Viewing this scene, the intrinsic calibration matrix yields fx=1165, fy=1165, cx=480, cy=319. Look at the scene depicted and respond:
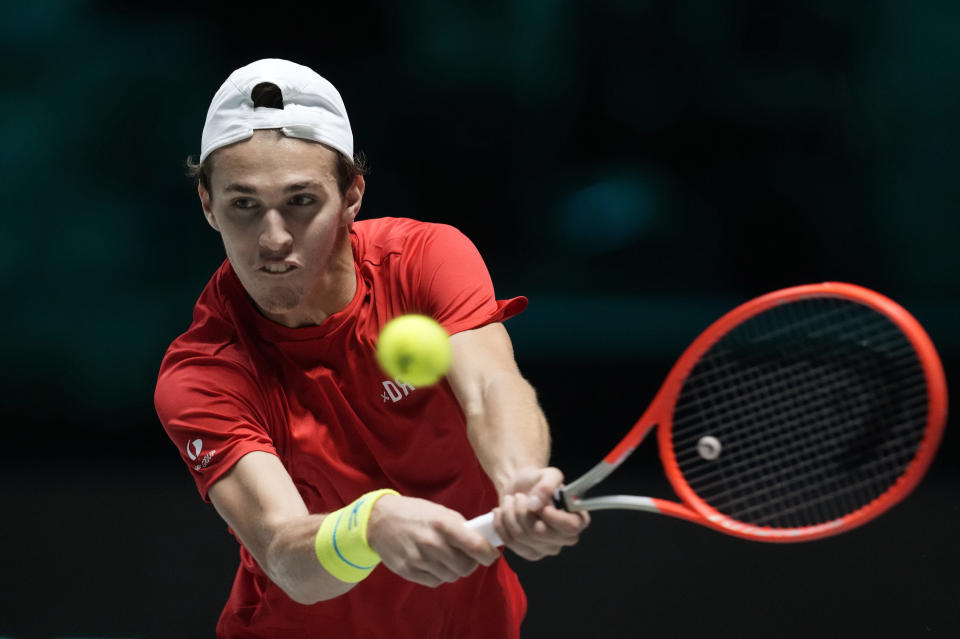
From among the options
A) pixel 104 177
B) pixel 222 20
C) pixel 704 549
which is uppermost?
pixel 222 20

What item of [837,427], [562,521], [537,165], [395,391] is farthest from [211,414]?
[537,165]

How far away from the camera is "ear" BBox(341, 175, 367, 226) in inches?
83.5

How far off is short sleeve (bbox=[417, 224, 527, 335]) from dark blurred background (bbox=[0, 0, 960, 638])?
111 inches

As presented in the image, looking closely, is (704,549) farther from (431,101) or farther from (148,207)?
(148,207)

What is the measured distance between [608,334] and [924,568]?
210 cm

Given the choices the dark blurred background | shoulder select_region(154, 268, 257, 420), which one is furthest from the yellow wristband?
the dark blurred background

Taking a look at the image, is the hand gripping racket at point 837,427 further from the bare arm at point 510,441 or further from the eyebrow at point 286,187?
the eyebrow at point 286,187

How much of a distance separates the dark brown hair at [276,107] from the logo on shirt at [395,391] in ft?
1.17

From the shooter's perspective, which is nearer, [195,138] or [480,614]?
[480,614]

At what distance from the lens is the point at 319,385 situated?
6.91 ft

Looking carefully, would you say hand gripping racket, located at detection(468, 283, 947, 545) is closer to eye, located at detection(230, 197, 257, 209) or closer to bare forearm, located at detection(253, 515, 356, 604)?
bare forearm, located at detection(253, 515, 356, 604)

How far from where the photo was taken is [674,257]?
210 inches

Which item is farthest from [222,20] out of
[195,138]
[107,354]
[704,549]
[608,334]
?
[704,549]

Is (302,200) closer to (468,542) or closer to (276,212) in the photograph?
(276,212)
